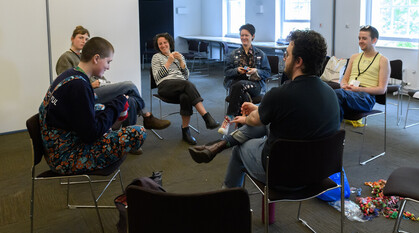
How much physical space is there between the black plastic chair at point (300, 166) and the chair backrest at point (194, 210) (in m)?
0.62

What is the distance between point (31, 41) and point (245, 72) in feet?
8.04

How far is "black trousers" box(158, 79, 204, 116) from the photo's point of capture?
4.36 m

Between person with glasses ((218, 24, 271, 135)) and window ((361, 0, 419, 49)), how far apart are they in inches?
126

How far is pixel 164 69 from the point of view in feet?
14.6

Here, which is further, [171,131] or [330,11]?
[330,11]

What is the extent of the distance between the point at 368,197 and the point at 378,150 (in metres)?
1.21

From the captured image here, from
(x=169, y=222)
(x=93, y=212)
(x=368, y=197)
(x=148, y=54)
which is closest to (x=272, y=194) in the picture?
(x=169, y=222)

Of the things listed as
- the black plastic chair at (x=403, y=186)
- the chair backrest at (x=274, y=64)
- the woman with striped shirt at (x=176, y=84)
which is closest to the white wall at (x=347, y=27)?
the chair backrest at (x=274, y=64)

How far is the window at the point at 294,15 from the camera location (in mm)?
8734

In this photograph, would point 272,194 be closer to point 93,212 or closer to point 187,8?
point 93,212

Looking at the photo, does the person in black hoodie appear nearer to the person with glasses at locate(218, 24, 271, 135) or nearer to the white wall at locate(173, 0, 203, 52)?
the person with glasses at locate(218, 24, 271, 135)

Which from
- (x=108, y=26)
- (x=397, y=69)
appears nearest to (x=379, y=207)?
(x=397, y=69)

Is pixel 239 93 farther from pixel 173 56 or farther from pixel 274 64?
pixel 274 64

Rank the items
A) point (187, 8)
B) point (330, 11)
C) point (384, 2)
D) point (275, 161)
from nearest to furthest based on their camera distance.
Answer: point (275, 161) < point (384, 2) < point (330, 11) < point (187, 8)
